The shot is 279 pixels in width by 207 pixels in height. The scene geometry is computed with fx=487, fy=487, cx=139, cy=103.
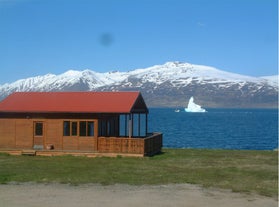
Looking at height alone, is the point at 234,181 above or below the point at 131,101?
below

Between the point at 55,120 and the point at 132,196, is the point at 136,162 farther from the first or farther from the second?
the point at 132,196

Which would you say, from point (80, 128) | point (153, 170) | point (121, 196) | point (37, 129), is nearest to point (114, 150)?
point (80, 128)

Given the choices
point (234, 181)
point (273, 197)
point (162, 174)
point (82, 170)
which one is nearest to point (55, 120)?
point (82, 170)

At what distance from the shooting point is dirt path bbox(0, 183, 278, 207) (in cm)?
1391

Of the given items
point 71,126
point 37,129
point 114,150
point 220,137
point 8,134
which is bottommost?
point 220,137

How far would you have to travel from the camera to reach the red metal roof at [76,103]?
30250mm

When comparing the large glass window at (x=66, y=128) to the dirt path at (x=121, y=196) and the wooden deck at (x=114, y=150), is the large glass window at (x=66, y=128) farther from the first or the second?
the dirt path at (x=121, y=196)

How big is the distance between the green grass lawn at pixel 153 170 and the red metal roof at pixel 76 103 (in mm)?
3194

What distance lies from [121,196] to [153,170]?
24.5 ft

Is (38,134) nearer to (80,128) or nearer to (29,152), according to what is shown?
(29,152)

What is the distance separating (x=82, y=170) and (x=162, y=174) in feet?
12.5

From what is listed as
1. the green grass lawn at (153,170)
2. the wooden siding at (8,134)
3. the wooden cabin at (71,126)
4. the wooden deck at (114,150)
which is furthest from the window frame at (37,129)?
the green grass lawn at (153,170)

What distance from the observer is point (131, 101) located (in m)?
31.0

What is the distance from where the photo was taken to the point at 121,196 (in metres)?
15.1
